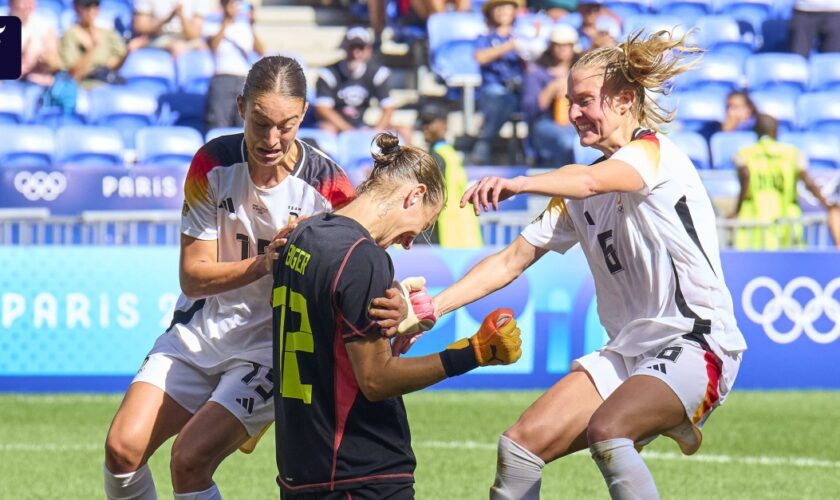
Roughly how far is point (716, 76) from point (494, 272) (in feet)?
42.8

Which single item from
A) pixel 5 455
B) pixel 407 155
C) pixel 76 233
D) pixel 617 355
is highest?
pixel 407 155

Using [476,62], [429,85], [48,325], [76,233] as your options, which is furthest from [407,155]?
[429,85]

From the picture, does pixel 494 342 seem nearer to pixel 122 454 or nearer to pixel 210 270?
pixel 210 270

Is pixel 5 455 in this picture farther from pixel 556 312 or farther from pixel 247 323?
pixel 556 312

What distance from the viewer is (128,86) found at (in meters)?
15.9

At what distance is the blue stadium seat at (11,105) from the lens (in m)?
15.4

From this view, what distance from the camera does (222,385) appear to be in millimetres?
5281

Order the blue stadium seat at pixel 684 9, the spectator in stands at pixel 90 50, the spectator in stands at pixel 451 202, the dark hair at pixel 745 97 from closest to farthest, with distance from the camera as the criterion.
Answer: the spectator in stands at pixel 451 202, the spectator in stands at pixel 90 50, the dark hair at pixel 745 97, the blue stadium seat at pixel 684 9

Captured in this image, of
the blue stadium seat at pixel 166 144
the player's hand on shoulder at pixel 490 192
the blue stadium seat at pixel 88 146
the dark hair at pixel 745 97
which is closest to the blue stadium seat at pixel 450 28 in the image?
the dark hair at pixel 745 97

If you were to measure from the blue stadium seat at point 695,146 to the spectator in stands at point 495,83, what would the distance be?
1915mm

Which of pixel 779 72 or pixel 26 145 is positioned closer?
pixel 26 145

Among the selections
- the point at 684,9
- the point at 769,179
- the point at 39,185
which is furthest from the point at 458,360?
the point at 684,9

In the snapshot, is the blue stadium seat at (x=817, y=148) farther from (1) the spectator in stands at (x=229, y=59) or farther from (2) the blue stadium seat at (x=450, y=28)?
(1) the spectator in stands at (x=229, y=59)

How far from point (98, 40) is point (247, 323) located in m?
11.2
